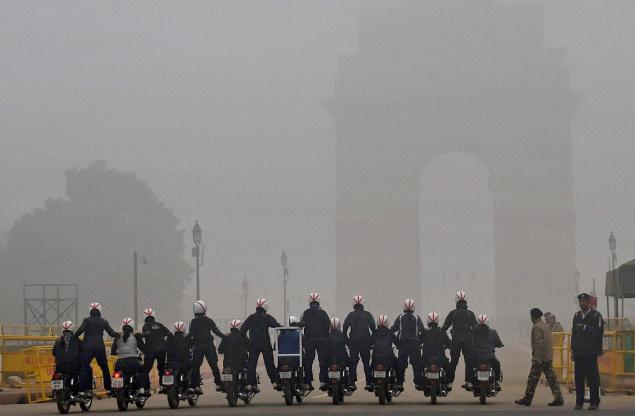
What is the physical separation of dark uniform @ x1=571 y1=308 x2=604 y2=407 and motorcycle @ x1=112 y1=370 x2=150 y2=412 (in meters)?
6.67

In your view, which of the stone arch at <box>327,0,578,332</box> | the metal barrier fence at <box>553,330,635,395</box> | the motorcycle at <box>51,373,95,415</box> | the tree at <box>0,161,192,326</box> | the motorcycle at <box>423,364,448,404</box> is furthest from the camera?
the tree at <box>0,161,192,326</box>

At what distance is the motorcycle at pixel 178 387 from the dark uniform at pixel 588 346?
610 centimetres

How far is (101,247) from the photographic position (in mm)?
97000

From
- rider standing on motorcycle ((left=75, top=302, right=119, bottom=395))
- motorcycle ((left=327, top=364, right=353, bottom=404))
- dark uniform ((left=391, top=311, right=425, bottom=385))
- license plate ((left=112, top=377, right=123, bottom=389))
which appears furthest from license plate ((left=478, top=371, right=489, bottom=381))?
rider standing on motorcycle ((left=75, top=302, right=119, bottom=395))

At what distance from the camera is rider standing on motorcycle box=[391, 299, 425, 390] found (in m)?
23.0

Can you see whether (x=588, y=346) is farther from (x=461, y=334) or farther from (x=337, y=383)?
(x=337, y=383)

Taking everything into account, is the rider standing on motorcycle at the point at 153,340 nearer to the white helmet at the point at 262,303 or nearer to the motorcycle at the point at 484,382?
the white helmet at the point at 262,303

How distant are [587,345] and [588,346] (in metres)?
0.02

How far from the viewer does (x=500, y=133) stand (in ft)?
293

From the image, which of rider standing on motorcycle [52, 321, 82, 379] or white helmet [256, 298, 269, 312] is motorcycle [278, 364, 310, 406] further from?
rider standing on motorcycle [52, 321, 82, 379]

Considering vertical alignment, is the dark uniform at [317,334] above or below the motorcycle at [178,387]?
above

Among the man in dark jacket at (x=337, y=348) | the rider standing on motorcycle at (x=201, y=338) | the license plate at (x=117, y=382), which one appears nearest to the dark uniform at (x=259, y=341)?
the rider standing on motorcycle at (x=201, y=338)

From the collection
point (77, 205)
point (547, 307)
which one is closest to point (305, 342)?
point (547, 307)

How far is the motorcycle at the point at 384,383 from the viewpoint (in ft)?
74.0
